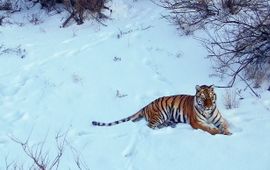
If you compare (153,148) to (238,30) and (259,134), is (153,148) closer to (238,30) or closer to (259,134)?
(259,134)

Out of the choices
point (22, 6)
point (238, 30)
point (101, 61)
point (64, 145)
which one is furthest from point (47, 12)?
point (64, 145)

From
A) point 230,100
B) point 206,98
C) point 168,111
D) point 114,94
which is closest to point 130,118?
point 168,111

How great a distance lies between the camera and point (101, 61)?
10.3 meters

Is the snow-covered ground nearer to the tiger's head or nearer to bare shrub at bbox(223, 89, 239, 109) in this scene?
bare shrub at bbox(223, 89, 239, 109)

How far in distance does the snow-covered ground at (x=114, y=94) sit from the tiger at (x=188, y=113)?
0.46 ft

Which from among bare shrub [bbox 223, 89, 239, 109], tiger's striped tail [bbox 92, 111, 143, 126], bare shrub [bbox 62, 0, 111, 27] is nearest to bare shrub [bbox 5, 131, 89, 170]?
tiger's striped tail [bbox 92, 111, 143, 126]

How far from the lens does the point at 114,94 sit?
8898mm

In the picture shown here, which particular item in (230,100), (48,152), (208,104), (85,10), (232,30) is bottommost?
(48,152)

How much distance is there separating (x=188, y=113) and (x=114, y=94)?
76.1 inches

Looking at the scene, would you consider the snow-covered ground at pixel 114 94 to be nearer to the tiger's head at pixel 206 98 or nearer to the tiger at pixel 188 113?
the tiger at pixel 188 113

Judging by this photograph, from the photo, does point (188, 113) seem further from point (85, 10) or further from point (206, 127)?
point (85, 10)

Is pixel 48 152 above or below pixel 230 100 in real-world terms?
below

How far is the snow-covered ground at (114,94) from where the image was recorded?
6.47 metres

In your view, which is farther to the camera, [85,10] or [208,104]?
[85,10]
